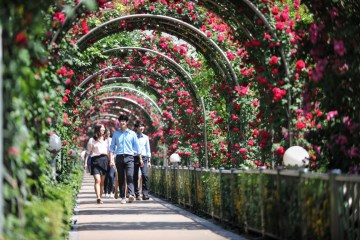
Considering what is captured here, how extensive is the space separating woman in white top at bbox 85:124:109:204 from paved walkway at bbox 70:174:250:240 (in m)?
1.01

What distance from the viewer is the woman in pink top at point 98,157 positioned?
20719mm

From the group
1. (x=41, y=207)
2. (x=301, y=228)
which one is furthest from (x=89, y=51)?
(x=41, y=207)

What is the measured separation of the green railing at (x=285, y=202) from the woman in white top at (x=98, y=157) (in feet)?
14.5

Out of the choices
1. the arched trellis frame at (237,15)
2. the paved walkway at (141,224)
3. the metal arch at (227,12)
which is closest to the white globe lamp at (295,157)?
the paved walkway at (141,224)

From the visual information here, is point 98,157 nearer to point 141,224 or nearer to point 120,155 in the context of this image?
point 120,155

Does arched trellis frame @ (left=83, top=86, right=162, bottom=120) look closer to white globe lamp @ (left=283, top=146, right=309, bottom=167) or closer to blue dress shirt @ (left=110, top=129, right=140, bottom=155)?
blue dress shirt @ (left=110, top=129, right=140, bottom=155)

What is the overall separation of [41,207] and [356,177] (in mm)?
2780

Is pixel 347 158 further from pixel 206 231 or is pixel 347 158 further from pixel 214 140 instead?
pixel 214 140

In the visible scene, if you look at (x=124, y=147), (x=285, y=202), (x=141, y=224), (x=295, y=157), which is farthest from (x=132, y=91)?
(x=285, y=202)

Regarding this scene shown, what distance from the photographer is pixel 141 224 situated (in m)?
14.4

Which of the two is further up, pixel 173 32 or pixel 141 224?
pixel 173 32

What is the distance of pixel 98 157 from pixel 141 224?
6.80m

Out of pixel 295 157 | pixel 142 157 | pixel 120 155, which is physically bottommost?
pixel 295 157

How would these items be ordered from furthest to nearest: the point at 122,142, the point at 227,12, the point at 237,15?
the point at 122,142 → the point at 227,12 → the point at 237,15
